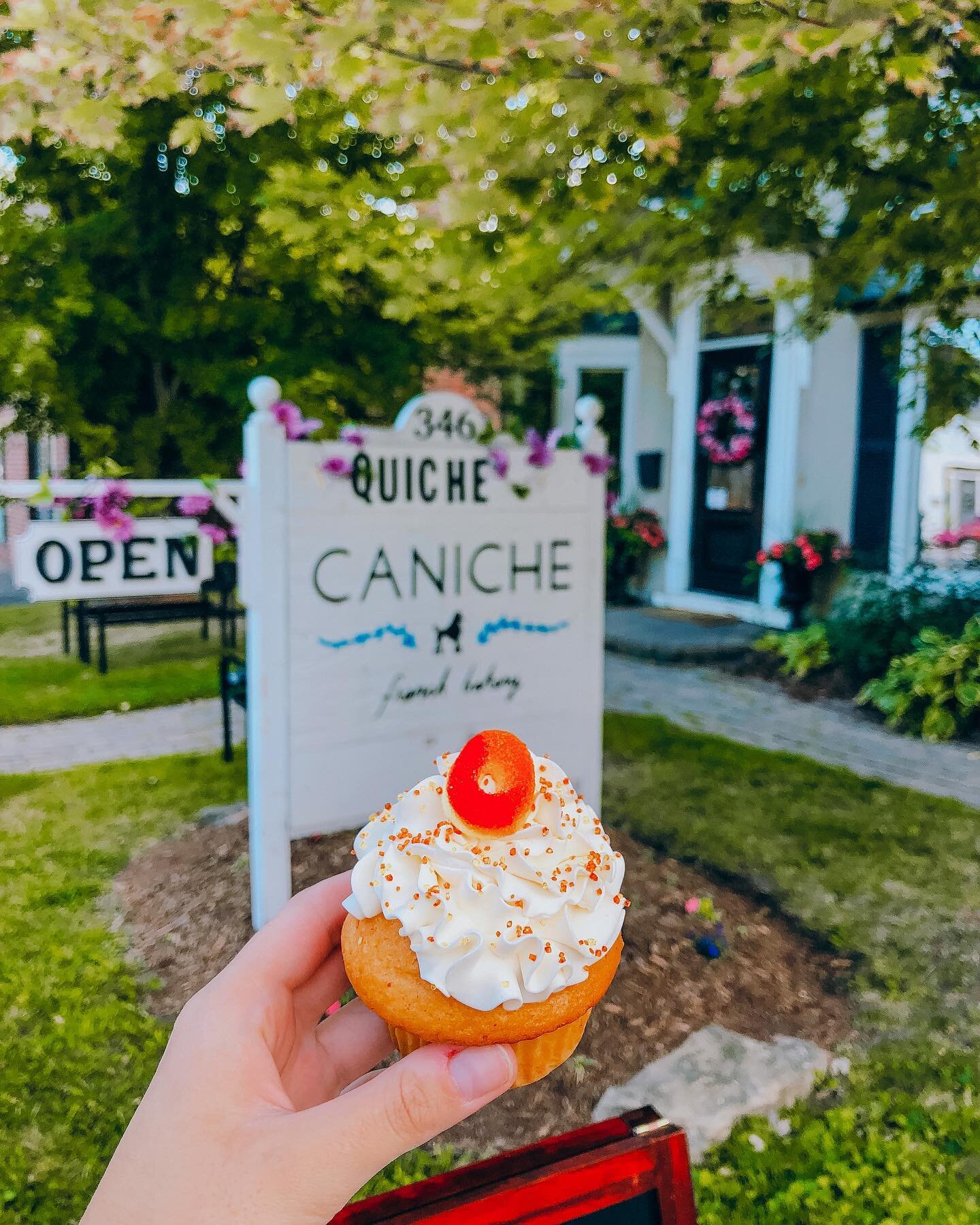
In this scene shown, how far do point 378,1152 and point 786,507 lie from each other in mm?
8863

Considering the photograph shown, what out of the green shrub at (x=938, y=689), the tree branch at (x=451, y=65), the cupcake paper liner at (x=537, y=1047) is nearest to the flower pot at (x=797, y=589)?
the green shrub at (x=938, y=689)

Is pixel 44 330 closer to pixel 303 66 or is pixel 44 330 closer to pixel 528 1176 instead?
pixel 303 66

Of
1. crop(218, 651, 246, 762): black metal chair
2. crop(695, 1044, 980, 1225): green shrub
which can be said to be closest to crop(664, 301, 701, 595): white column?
crop(218, 651, 246, 762): black metal chair

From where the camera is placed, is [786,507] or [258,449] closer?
[258,449]

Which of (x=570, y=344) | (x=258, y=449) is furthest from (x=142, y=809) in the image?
(x=570, y=344)

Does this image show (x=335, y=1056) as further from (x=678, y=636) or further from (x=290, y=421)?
(x=678, y=636)

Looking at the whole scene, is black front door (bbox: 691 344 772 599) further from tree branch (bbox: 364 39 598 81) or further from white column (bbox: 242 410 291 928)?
white column (bbox: 242 410 291 928)

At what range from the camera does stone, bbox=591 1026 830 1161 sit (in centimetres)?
259

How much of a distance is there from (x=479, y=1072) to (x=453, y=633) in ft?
7.49

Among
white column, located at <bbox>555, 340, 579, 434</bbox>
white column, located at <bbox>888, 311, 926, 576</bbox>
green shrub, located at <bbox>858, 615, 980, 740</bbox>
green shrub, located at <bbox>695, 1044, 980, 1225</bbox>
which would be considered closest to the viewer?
green shrub, located at <bbox>695, 1044, 980, 1225</bbox>

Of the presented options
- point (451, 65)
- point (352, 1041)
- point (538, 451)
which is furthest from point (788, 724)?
point (352, 1041)

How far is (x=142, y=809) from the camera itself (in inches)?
193

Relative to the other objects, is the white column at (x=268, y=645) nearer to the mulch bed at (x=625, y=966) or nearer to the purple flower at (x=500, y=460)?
the mulch bed at (x=625, y=966)

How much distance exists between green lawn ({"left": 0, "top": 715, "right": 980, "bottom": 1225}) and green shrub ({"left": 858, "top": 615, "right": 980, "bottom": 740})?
1.31 metres
